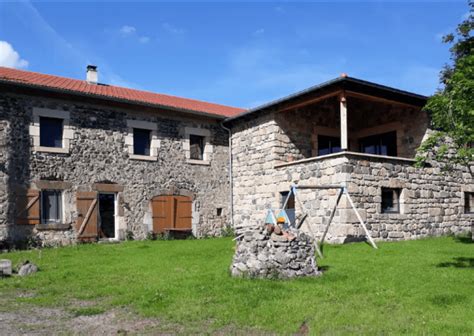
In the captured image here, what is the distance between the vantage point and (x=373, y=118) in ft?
54.3

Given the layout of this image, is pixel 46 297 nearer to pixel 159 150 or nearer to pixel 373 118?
pixel 159 150

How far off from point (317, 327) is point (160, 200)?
457 inches

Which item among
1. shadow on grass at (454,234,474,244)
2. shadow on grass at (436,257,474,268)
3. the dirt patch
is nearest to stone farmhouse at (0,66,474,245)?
shadow on grass at (454,234,474,244)

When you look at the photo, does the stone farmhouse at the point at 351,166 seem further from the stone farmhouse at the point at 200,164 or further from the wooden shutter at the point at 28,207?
the wooden shutter at the point at 28,207

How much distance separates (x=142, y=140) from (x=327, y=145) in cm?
655

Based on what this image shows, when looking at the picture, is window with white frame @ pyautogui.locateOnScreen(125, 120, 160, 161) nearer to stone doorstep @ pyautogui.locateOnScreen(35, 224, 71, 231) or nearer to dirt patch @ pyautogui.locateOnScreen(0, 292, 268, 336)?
stone doorstep @ pyautogui.locateOnScreen(35, 224, 71, 231)

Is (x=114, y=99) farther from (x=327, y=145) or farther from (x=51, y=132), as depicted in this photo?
(x=327, y=145)

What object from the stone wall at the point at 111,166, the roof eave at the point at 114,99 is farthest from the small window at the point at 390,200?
the roof eave at the point at 114,99

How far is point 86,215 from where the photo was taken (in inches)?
562

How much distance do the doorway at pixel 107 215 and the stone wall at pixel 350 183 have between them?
4.50 metres

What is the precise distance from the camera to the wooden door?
15.7m

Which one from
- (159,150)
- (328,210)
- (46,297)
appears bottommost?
(46,297)

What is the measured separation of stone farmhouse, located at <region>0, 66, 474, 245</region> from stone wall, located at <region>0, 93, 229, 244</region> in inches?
1.3

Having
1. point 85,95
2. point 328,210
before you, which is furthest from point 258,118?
point 85,95
